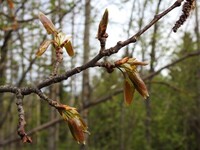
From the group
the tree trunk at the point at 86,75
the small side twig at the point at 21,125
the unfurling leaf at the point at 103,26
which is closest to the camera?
the small side twig at the point at 21,125

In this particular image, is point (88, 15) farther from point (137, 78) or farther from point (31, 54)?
point (137, 78)

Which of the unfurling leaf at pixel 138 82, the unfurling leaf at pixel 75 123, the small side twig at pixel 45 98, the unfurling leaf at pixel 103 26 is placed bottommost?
the unfurling leaf at pixel 75 123

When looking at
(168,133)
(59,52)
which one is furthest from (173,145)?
(59,52)

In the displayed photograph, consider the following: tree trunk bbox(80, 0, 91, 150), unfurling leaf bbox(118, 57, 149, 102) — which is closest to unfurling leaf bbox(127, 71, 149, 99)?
unfurling leaf bbox(118, 57, 149, 102)

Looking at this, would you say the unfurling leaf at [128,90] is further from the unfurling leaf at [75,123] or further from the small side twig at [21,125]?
the small side twig at [21,125]

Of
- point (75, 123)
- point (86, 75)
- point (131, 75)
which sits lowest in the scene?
point (75, 123)

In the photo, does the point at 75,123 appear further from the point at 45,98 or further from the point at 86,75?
the point at 86,75

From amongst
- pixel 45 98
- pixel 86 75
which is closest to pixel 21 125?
pixel 45 98

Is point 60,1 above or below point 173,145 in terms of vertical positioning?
above

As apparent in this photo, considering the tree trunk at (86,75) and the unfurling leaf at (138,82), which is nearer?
the unfurling leaf at (138,82)

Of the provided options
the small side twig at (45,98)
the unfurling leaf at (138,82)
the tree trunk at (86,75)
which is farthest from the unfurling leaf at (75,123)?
the tree trunk at (86,75)

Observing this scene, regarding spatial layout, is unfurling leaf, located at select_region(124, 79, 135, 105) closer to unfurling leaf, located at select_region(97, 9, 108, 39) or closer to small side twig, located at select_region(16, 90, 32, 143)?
unfurling leaf, located at select_region(97, 9, 108, 39)
